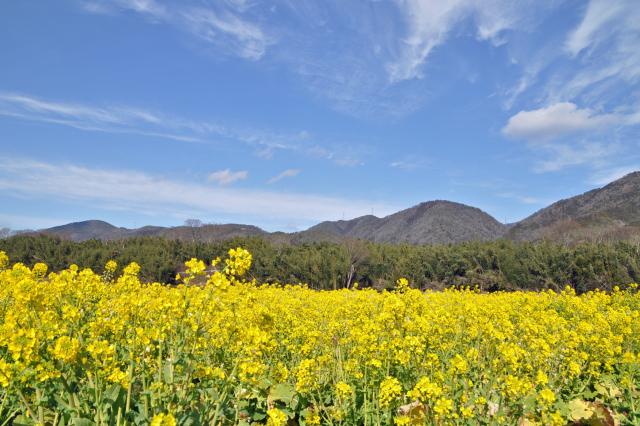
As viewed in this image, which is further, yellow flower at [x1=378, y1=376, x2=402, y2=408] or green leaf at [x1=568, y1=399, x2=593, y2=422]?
green leaf at [x1=568, y1=399, x2=593, y2=422]

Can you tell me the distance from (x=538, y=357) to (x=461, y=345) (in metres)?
1.04

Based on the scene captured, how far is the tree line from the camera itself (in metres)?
21.9

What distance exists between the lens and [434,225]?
125m

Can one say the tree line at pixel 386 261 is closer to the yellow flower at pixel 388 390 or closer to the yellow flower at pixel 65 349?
the yellow flower at pixel 388 390

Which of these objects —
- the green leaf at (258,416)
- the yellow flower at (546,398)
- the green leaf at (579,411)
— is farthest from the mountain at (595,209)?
the green leaf at (258,416)

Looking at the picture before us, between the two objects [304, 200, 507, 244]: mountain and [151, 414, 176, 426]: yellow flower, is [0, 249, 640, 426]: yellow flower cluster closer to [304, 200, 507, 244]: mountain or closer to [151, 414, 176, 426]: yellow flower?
[151, 414, 176, 426]: yellow flower

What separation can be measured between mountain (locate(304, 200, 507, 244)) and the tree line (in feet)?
253

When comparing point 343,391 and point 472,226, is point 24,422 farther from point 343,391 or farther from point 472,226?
point 472,226

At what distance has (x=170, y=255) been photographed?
31.8m

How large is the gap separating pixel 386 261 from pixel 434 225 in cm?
10126

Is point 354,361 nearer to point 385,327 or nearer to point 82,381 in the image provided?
point 385,327

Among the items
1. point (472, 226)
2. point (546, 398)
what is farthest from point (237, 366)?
point (472, 226)

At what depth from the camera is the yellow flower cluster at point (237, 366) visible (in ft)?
9.86

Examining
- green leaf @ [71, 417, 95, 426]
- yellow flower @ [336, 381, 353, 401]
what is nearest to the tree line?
yellow flower @ [336, 381, 353, 401]
